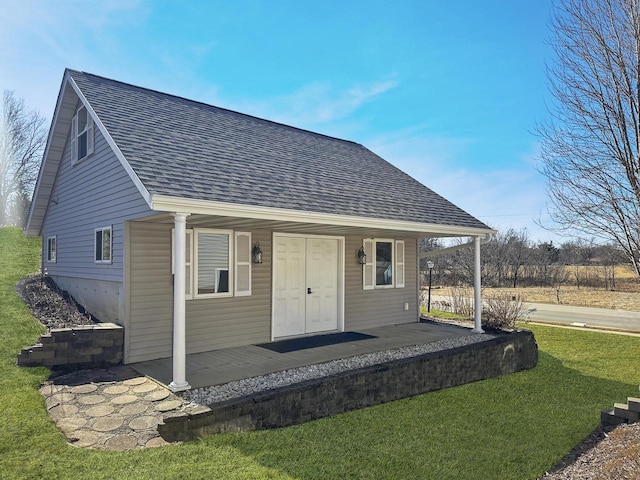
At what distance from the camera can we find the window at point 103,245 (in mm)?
7352

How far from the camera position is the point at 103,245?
7562mm

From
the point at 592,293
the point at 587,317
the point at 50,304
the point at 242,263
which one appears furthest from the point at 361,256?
the point at 592,293

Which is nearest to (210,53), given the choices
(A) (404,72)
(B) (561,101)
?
(A) (404,72)

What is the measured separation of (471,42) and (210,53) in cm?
664

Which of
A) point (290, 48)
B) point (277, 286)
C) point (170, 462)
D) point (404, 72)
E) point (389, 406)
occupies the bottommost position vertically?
point (389, 406)

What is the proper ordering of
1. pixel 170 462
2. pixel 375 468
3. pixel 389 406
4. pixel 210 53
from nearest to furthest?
1. pixel 170 462
2. pixel 375 468
3. pixel 389 406
4. pixel 210 53

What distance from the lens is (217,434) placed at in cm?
437

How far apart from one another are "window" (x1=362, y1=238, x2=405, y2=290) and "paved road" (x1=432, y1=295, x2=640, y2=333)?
5.09 m

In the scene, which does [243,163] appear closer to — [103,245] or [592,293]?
[103,245]

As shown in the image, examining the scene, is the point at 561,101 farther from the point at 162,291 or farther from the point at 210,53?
the point at 210,53

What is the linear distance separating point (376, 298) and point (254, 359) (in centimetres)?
442

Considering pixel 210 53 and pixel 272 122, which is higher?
pixel 210 53

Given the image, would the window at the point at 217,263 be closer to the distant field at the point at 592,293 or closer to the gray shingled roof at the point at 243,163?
the gray shingled roof at the point at 243,163

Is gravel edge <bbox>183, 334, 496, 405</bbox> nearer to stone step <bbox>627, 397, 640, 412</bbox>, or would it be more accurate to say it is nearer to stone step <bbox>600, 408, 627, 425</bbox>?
stone step <bbox>600, 408, 627, 425</bbox>
